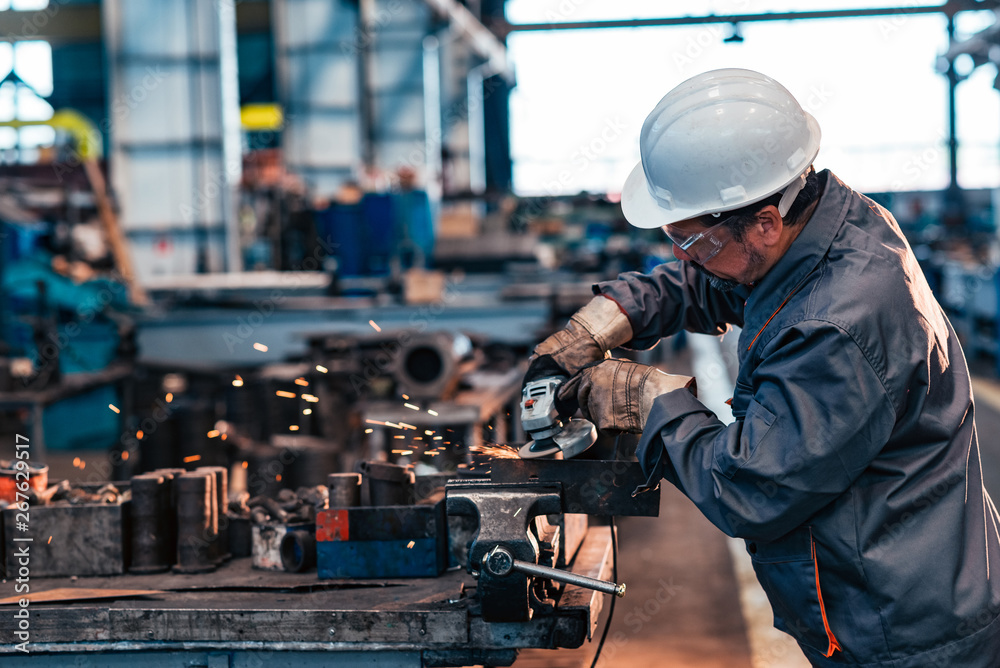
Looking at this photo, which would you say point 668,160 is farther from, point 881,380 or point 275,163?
point 275,163

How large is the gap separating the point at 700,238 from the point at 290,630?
0.97m

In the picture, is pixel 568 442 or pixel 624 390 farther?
pixel 568 442

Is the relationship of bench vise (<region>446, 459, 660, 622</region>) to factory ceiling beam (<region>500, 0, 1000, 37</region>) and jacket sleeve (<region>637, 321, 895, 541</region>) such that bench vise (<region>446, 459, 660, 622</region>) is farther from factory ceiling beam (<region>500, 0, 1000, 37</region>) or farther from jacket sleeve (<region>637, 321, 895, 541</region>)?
factory ceiling beam (<region>500, 0, 1000, 37</region>)

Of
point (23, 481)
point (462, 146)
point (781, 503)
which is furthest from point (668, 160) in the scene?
point (462, 146)

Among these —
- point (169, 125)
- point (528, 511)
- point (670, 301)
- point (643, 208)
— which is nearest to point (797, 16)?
point (169, 125)

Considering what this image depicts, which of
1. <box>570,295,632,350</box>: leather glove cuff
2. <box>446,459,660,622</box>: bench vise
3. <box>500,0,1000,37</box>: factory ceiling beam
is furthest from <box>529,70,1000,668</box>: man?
<box>500,0,1000,37</box>: factory ceiling beam

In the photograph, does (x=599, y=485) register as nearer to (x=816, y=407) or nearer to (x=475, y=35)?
(x=816, y=407)

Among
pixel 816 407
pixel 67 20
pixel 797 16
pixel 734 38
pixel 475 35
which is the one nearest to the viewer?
pixel 816 407

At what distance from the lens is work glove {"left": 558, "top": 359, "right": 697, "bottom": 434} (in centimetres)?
142

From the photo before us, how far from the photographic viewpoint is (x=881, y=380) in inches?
47.9

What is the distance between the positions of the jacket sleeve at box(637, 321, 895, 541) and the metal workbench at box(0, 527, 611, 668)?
1.26 feet

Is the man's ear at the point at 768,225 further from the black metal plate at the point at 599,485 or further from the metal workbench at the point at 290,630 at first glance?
the metal workbench at the point at 290,630

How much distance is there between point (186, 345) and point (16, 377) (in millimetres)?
1383

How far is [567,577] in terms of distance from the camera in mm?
1408
